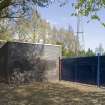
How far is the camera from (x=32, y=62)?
81.9 feet

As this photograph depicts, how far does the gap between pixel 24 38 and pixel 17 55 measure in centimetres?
2555

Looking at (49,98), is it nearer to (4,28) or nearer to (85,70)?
(85,70)

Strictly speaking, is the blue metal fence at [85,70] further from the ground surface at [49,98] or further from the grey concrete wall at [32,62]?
the ground surface at [49,98]

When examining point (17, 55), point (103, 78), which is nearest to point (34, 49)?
point (17, 55)

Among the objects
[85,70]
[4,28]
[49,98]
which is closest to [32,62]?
[85,70]

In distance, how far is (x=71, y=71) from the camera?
25.7 metres

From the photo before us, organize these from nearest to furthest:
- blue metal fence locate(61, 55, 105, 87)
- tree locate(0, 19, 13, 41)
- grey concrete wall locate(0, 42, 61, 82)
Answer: blue metal fence locate(61, 55, 105, 87)
grey concrete wall locate(0, 42, 61, 82)
tree locate(0, 19, 13, 41)

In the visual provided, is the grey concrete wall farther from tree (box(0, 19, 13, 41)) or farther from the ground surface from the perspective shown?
tree (box(0, 19, 13, 41))

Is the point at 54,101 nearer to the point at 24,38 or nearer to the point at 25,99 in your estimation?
the point at 25,99

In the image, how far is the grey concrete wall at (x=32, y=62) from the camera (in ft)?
78.8

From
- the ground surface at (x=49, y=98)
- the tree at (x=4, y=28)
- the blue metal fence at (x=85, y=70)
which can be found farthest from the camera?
the tree at (x=4, y=28)

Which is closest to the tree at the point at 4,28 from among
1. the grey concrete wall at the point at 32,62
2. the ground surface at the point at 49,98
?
the grey concrete wall at the point at 32,62

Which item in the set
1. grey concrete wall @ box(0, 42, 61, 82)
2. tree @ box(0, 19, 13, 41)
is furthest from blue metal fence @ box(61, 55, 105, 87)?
tree @ box(0, 19, 13, 41)

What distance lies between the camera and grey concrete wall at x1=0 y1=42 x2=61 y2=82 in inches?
945
